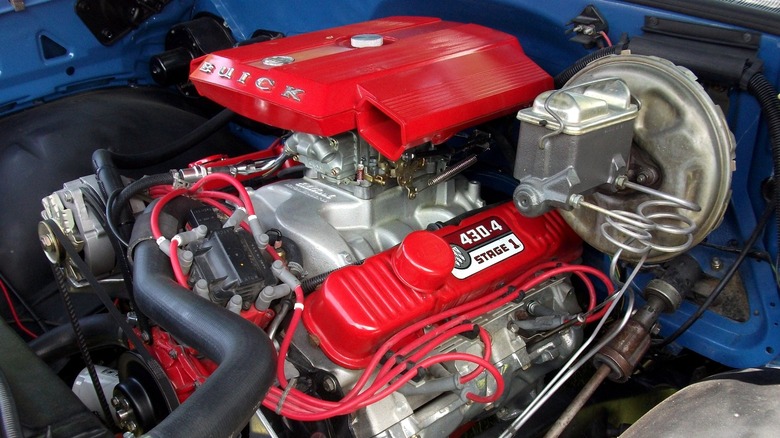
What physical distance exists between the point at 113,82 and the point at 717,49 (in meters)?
1.88

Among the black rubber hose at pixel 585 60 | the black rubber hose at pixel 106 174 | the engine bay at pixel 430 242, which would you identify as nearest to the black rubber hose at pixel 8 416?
the engine bay at pixel 430 242

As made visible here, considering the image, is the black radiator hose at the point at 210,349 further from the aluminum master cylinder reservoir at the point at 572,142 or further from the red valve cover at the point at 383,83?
the aluminum master cylinder reservoir at the point at 572,142

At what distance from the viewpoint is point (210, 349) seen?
3.47 feet

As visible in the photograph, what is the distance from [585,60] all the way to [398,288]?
25.3 inches

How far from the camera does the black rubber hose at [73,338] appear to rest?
5.50 feet

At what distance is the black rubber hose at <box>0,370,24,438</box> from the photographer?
1037mm

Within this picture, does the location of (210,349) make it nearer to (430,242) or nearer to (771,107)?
(430,242)

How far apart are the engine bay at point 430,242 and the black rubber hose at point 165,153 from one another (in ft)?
0.09

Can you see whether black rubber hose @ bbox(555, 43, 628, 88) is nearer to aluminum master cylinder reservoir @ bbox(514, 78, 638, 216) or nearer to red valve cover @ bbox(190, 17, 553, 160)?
red valve cover @ bbox(190, 17, 553, 160)

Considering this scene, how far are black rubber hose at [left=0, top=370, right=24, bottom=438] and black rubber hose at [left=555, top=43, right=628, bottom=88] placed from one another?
1247 mm

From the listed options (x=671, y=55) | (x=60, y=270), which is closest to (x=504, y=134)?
(x=671, y=55)

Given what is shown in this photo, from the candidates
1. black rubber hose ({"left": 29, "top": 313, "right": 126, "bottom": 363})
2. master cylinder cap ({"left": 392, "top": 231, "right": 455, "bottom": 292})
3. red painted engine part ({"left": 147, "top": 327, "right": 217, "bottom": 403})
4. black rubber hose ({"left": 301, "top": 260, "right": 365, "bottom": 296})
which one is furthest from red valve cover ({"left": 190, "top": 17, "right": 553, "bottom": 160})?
black rubber hose ({"left": 29, "top": 313, "right": 126, "bottom": 363})

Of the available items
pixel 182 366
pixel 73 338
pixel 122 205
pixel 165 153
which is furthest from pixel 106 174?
pixel 182 366

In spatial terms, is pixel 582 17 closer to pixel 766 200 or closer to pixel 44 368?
pixel 766 200
